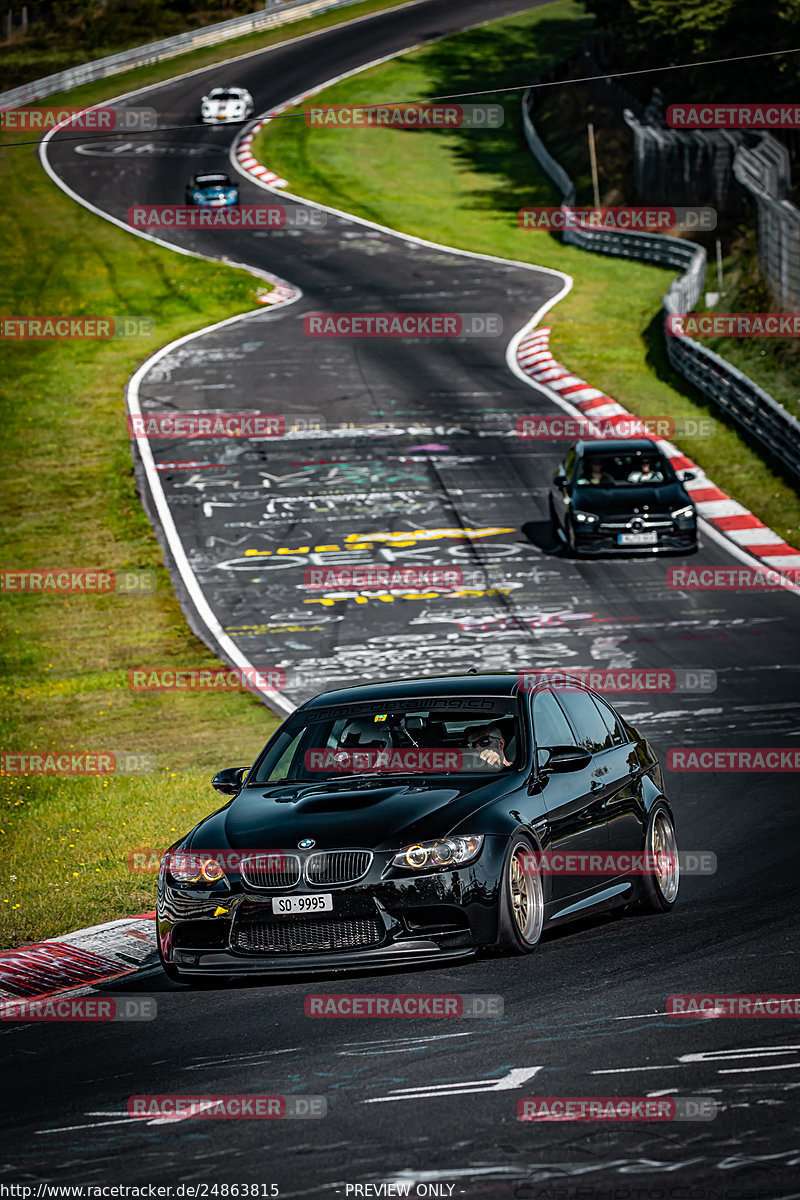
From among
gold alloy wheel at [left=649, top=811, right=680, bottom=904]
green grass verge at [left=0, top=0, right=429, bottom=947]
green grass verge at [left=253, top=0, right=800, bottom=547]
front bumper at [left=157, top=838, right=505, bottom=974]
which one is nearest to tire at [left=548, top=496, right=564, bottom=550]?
green grass verge at [left=253, top=0, right=800, bottom=547]

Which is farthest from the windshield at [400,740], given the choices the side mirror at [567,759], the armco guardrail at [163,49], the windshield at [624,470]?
the armco guardrail at [163,49]

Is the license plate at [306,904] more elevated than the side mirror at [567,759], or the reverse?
the side mirror at [567,759]

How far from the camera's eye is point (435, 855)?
8266mm

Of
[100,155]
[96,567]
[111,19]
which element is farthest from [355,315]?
[111,19]

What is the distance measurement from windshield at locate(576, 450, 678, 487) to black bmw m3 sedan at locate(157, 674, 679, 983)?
1552cm

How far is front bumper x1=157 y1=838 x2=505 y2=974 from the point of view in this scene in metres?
8.16

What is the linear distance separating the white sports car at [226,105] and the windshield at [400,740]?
60258 millimetres

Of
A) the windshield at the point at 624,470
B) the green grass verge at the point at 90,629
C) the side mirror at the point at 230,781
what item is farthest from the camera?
the windshield at the point at 624,470

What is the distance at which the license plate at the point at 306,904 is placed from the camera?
26.9 ft

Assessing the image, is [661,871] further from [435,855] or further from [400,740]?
[435,855]

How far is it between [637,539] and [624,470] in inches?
62.5

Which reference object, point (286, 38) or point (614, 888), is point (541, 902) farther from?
point (286, 38)

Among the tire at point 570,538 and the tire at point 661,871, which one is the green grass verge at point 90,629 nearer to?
the tire at point 661,871

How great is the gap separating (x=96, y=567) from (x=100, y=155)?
4468 centimetres
